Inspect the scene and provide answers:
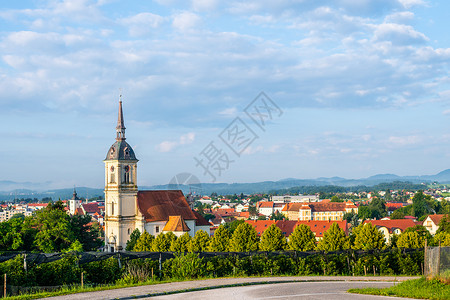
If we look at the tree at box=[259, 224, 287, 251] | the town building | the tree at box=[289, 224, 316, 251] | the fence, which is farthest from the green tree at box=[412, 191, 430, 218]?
the fence

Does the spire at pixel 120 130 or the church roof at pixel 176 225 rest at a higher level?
the spire at pixel 120 130

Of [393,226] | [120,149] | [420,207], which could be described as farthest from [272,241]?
[420,207]

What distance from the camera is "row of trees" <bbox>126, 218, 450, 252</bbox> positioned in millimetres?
46650

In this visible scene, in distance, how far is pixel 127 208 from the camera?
250ft

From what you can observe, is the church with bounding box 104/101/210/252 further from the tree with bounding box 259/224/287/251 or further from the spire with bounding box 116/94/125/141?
the tree with bounding box 259/224/287/251

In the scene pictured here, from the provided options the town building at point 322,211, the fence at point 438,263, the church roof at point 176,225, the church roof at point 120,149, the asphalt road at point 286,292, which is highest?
the church roof at point 120,149

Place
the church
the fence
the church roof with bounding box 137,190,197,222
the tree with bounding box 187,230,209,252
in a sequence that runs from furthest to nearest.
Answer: the church roof with bounding box 137,190,197,222, the church, the tree with bounding box 187,230,209,252, the fence

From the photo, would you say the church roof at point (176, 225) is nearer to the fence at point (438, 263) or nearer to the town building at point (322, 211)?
the fence at point (438, 263)

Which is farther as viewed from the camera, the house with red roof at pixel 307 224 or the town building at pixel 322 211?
the town building at pixel 322 211

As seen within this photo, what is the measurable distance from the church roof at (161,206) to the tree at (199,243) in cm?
2121

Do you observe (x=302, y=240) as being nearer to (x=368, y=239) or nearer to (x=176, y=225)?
(x=368, y=239)

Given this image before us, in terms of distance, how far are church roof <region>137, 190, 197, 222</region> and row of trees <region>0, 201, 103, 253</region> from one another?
34.9 ft

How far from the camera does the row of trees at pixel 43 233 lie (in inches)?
2379

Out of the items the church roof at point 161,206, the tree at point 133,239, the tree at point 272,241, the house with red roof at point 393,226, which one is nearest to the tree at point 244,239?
the tree at point 272,241
